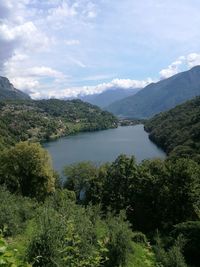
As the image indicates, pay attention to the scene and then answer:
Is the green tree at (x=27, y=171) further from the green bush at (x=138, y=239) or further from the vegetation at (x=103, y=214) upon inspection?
the green bush at (x=138, y=239)

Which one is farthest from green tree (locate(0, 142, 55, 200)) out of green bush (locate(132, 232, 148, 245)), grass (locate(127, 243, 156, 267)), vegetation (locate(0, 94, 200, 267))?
grass (locate(127, 243, 156, 267))

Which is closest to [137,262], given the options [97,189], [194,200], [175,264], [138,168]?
[175,264]

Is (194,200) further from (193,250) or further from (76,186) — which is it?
(76,186)

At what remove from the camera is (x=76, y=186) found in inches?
3206

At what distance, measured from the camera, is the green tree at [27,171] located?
61219mm

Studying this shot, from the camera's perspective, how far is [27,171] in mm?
61750

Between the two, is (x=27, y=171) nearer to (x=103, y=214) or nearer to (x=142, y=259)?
(x=103, y=214)

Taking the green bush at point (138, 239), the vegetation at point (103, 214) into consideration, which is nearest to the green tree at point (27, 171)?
the vegetation at point (103, 214)

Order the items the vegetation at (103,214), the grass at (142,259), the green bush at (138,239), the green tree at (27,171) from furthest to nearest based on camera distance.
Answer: the green tree at (27,171), the green bush at (138,239), the grass at (142,259), the vegetation at (103,214)

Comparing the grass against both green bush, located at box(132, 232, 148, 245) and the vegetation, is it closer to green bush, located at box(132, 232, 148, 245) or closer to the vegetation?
the vegetation

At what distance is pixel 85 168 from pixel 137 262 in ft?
187

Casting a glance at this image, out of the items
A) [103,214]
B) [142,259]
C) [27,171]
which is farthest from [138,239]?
[27,171]

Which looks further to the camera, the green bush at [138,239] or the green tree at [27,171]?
the green tree at [27,171]

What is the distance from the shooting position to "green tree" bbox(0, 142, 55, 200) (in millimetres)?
61219
